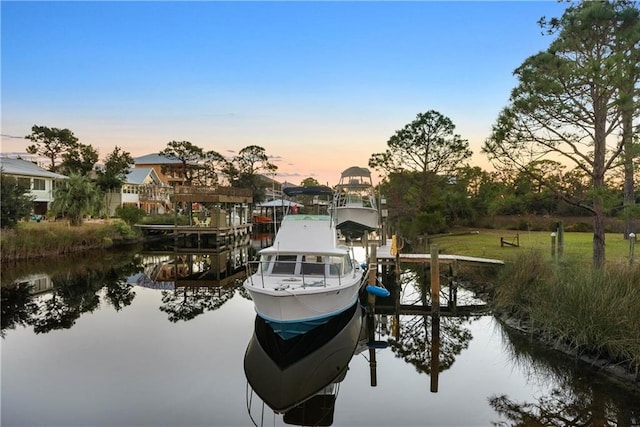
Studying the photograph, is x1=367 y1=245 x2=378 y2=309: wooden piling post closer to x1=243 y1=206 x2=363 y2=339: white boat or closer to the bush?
x1=243 y1=206 x2=363 y2=339: white boat

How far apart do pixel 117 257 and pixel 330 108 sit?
17323 millimetres

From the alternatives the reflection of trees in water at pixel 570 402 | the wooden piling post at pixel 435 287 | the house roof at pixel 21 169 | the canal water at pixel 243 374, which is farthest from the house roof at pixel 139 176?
the reflection of trees in water at pixel 570 402

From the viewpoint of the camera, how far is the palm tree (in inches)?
1261

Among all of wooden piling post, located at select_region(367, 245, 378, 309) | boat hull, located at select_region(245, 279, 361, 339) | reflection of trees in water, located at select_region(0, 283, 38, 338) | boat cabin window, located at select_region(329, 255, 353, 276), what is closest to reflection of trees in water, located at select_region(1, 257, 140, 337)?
reflection of trees in water, located at select_region(0, 283, 38, 338)

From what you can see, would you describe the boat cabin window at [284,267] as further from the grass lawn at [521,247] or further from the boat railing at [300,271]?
the grass lawn at [521,247]

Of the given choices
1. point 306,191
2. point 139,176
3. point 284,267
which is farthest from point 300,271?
point 139,176

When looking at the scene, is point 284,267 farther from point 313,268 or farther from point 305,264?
point 313,268

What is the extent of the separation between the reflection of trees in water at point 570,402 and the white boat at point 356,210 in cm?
1049

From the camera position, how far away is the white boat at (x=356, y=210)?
65.6ft

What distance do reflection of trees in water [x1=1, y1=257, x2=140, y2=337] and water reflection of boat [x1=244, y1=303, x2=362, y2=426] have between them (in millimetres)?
7157

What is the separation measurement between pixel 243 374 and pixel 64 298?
11.5m

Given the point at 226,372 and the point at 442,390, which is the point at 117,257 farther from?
the point at 442,390

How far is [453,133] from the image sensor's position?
37281mm

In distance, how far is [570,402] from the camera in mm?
8023
